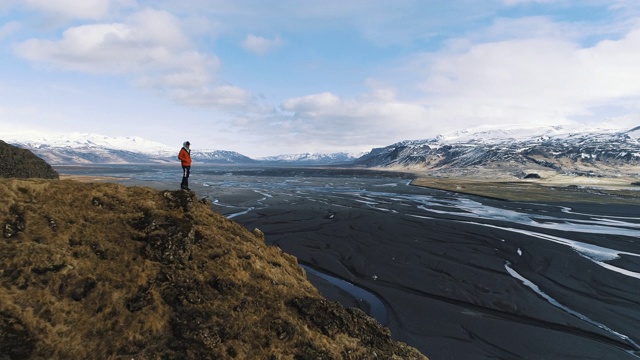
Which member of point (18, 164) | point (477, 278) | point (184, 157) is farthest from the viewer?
point (18, 164)

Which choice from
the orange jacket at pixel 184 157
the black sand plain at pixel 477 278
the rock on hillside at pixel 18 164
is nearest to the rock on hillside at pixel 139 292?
the orange jacket at pixel 184 157

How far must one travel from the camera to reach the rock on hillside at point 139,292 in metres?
8.72

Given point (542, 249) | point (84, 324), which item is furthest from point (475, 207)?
point (84, 324)

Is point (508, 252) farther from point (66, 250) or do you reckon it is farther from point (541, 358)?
point (66, 250)

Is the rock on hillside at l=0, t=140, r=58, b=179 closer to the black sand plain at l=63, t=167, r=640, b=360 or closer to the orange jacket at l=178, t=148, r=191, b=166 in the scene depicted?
the black sand plain at l=63, t=167, r=640, b=360

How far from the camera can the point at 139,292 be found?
401 inches

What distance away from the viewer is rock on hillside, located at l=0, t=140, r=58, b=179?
112ft

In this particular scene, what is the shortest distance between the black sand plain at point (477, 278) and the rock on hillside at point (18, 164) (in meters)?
23.1

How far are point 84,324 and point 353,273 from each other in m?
19.9

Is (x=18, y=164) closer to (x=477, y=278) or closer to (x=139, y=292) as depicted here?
(x=139, y=292)

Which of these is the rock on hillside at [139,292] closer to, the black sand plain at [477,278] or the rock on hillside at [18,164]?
the black sand plain at [477,278]

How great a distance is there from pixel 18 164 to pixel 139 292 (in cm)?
3768

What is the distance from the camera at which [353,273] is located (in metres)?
26.3

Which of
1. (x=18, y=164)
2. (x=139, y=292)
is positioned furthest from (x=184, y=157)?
(x=18, y=164)
